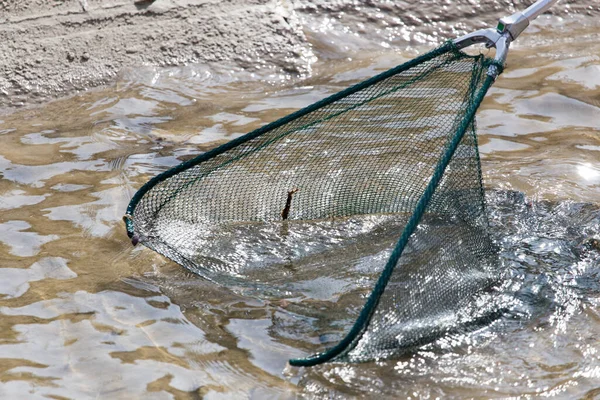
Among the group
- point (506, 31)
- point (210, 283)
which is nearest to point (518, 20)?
point (506, 31)

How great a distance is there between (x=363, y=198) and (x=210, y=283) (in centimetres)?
101

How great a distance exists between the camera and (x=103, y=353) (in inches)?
121

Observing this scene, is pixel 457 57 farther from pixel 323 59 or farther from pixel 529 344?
pixel 323 59

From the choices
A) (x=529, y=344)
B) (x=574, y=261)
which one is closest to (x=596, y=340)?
(x=529, y=344)

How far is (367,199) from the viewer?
4113mm

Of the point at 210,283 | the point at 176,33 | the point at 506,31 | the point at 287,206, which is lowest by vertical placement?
the point at 210,283

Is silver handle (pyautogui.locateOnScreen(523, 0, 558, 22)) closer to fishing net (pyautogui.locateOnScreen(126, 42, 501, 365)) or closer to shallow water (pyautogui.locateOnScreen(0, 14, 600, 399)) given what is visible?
fishing net (pyautogui.locateOnScreen(126, 42, 501, 365))

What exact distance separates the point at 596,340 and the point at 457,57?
1.46 m

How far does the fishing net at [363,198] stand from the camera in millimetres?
3193

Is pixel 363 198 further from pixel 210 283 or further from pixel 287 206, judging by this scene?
pixel 210 283

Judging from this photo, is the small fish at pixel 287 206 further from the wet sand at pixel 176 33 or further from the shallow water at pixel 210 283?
the wet sand at pixel 176 33

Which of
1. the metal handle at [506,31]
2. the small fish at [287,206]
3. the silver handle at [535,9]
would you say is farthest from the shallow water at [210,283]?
the silver handle at [535,9]

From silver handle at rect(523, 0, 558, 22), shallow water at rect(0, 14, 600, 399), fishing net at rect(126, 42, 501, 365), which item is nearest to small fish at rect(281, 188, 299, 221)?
fishing net at rect(126, 42, 501, 365)

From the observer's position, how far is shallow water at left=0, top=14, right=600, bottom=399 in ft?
9.60
